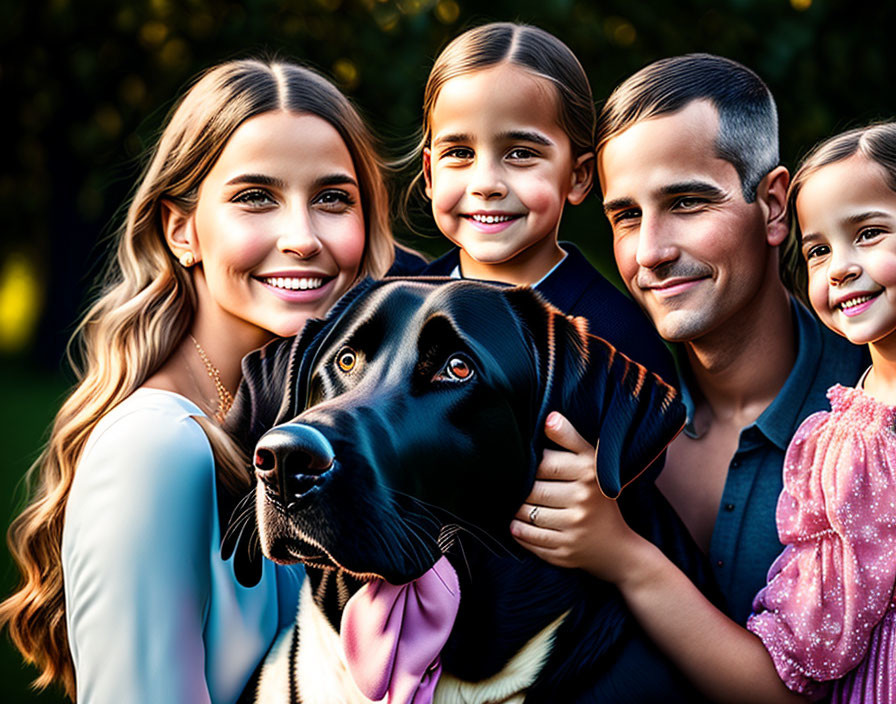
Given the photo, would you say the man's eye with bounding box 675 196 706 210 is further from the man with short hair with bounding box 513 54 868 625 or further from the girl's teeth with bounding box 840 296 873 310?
the girl's teeth with bounding box 840 296 873 310

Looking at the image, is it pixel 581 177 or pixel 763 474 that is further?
pixel 581 177

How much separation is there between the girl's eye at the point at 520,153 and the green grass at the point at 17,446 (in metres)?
3.46

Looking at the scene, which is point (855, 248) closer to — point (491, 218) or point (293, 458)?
point (491, 218)

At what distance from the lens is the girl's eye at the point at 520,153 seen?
273 cm

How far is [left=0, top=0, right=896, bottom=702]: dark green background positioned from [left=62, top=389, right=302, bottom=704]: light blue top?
10.00ft

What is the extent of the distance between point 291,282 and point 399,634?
3.67ft

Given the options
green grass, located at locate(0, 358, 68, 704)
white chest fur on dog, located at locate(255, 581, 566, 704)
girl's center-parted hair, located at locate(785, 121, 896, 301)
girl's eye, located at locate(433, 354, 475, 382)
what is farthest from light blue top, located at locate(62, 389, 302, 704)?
green grass, located at locate(0, 358, 68, 704)

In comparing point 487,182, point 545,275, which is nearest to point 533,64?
point 487,182

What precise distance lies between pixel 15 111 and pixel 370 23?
13.2 feet

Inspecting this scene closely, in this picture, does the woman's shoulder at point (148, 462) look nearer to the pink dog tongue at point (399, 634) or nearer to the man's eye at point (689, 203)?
the pink dog tongue at point (399, 634)

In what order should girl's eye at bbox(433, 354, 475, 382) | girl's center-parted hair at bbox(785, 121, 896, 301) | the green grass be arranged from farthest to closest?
the green grass
girl's center-parted hair at bbox(785, 121, 896, 301)
girl's eye at bbox(433, 354, 475, 382)

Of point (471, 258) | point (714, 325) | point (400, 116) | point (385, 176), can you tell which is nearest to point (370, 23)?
point (400, 116)

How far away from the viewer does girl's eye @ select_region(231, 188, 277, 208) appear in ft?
8.95

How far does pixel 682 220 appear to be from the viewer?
2637 mm
